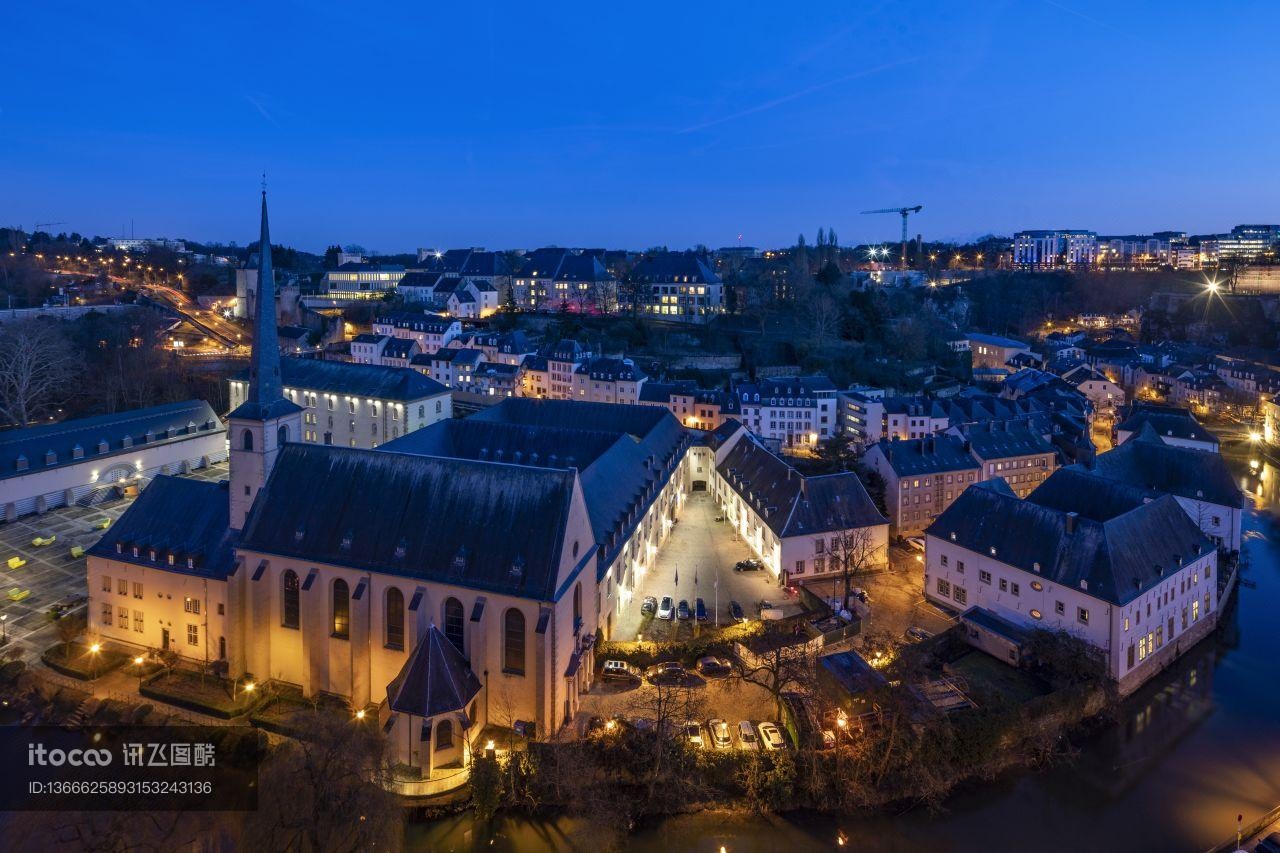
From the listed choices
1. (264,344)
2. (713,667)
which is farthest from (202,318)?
(713,667)

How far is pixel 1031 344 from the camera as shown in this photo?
4043 inches

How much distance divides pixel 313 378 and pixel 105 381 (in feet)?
71.5

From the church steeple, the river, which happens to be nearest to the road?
the church steeple

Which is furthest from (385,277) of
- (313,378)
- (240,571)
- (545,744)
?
(545,744)

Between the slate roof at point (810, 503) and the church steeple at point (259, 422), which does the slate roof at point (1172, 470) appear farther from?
the church steeple at point (259, 422)

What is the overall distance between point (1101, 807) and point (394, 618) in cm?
2183

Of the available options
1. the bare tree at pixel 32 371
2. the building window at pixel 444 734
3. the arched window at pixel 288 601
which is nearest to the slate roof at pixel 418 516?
the arched window at pixel 288 601

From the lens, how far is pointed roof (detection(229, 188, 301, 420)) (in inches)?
993

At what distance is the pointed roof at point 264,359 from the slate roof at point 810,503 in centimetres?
2135

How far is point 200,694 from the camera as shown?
24.3m

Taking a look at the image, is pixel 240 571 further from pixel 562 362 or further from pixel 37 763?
pixel 562 362

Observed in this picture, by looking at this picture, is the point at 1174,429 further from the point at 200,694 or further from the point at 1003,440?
the point at 200,694

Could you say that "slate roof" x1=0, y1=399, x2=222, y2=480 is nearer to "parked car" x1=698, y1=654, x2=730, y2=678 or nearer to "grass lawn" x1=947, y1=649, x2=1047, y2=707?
"parked car" x1=698, y1=654, x2=730, y2=678

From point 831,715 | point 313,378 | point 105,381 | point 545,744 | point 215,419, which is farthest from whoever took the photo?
point 105,381
